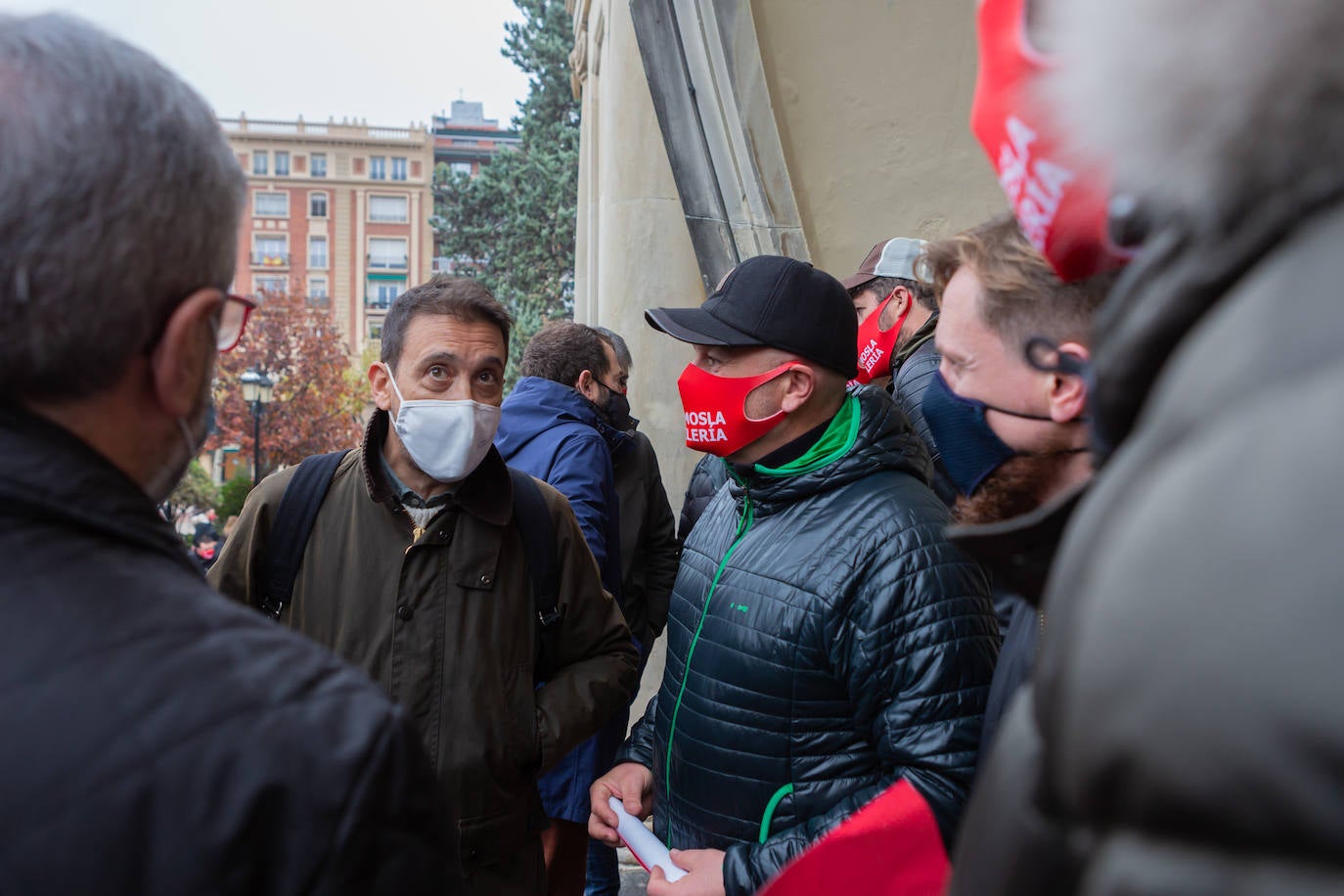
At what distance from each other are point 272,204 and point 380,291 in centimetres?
978

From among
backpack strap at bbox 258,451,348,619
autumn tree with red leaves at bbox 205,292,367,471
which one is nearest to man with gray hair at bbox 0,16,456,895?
backpack strap at bbox 258,451,348,619

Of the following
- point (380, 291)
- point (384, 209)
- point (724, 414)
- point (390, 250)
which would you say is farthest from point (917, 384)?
point (384, 209)

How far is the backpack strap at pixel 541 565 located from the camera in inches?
114

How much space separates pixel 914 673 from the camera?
212 cm

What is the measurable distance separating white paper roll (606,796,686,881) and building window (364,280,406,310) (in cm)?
7816

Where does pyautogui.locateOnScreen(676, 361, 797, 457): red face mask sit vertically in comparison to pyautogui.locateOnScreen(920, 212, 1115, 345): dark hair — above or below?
below

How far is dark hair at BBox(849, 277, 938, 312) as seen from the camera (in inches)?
168

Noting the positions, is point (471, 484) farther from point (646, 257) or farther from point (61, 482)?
point (646, 257)

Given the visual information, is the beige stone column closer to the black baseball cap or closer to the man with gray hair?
the black baseball cap

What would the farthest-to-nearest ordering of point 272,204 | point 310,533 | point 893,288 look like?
point 272,204
point 893,288
point 310,533

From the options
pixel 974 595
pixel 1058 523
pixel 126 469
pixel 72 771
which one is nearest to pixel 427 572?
pixel 974 595

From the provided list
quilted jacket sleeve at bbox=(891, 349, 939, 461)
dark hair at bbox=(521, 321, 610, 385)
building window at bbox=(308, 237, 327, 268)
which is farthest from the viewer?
building window at bbox=(308, 237, 327, 268)

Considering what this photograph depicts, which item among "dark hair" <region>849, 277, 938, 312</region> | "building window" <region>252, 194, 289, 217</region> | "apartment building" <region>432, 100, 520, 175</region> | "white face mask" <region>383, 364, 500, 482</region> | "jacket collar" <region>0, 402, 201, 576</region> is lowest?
"white face mask" <region>383, 364, 500, 482</region>

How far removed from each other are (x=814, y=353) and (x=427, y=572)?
113 cm
